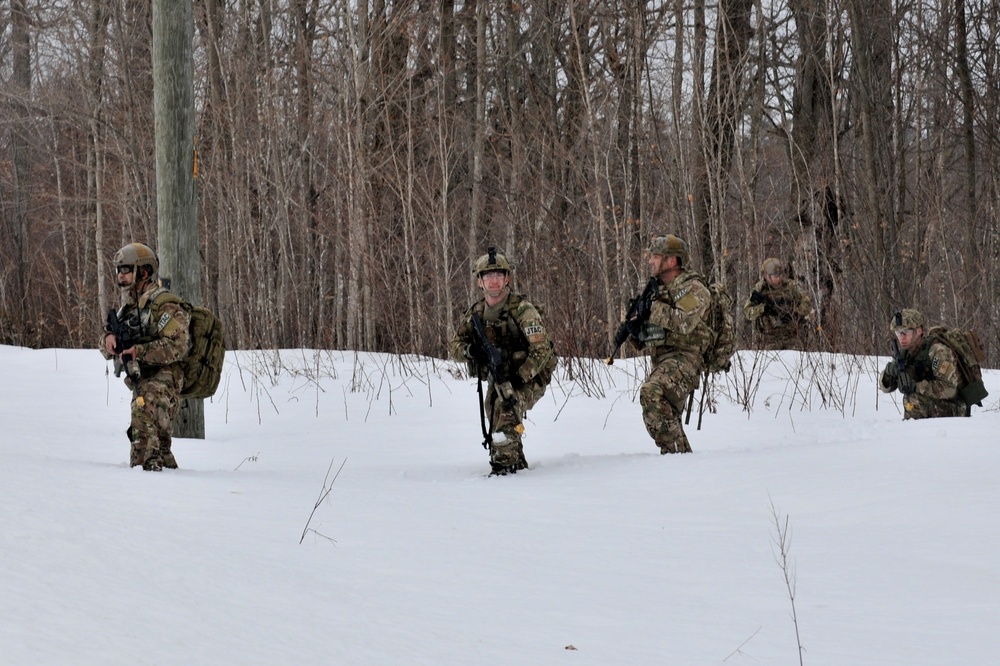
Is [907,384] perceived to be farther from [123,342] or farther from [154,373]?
[123,342]

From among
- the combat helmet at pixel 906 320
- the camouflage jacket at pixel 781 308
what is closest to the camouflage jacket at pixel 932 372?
the combat helmet at pixel 906 320

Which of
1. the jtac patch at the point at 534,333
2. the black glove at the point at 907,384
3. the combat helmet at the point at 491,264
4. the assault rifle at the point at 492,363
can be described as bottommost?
the black glove at the point at 907,384

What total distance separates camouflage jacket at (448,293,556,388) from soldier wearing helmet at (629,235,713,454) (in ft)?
2.20

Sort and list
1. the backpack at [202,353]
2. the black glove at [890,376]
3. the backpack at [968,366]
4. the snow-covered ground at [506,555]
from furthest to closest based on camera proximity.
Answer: the black glove at [890,376]
the backpack at [968,366]
the backpack at [202,353]
the snow-covered ground at [506,555]

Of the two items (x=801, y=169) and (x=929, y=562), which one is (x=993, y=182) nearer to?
(x=801, y=169)

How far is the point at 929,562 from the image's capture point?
362 centimetres

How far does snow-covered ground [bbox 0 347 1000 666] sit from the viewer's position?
96.4 inches

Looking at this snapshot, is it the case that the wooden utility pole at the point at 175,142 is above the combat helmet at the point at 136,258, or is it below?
above

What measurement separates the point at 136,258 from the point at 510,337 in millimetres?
2279

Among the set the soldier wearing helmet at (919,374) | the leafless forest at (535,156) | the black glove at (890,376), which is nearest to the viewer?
the soldier wearing helmet at (919,374)

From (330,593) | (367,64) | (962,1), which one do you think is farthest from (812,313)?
(330,593)

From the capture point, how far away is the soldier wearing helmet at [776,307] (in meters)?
11.3

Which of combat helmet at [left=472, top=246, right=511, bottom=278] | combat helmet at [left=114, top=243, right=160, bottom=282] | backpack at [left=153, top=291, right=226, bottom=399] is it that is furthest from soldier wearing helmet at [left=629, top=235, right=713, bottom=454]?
combat helmet at [left=114, top=243, right=160, bottom=282]

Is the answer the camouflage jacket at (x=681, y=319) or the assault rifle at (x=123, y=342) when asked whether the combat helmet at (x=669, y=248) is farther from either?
the assault rifle at (x=123, y=342)
